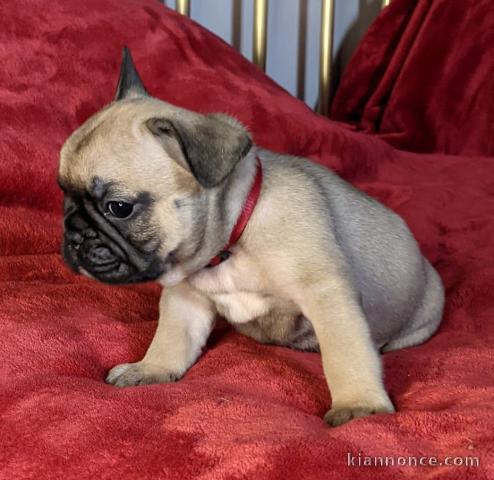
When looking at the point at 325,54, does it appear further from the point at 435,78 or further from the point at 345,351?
the point at 345,351

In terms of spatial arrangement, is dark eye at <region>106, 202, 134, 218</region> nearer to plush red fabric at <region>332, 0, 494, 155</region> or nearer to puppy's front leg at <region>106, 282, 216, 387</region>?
puppy's front leg at <region>106, 282, 216, 387</region>

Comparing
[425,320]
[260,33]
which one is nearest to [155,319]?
[425,320]

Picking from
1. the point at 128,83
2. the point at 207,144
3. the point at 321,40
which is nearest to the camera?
the point at 207,144

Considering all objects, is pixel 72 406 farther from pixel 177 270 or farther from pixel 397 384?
pixel 397 384

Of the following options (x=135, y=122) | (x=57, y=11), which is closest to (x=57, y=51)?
(x=57, y=11)

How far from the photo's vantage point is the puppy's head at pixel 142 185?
55.2 inches

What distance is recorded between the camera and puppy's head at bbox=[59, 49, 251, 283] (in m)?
1.40

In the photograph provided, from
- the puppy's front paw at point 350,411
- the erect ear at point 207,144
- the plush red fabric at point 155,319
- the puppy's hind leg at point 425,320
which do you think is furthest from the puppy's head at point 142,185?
the puppy's hind leg at point 425,320

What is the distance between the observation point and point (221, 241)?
1539 mm

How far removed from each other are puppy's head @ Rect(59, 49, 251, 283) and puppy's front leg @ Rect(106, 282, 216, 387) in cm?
19

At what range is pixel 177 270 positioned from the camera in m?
1.55

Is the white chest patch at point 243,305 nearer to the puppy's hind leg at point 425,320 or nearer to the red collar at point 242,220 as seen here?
the red collar at point 242,220

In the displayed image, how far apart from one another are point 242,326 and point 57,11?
1.36 meters

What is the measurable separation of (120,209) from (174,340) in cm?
36
